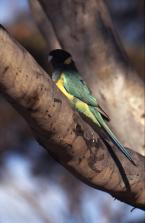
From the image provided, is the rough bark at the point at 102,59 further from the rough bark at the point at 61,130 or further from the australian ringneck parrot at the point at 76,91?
the rough bark at the point at 61,130

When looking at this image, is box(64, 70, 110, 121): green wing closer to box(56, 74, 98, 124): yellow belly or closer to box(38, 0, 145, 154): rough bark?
box(56, 74, 98, 124): yellow belly

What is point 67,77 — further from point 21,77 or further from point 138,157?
point 21,77

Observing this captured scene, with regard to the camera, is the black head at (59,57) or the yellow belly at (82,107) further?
the black head at (59,57)

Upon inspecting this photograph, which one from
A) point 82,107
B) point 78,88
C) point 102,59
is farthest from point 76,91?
point 102,59

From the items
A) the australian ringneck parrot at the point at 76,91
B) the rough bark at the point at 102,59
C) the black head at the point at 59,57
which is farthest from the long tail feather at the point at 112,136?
the rough bark at the point at 102,59

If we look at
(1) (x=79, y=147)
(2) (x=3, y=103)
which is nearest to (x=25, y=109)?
(1) (x=79, y=147)
